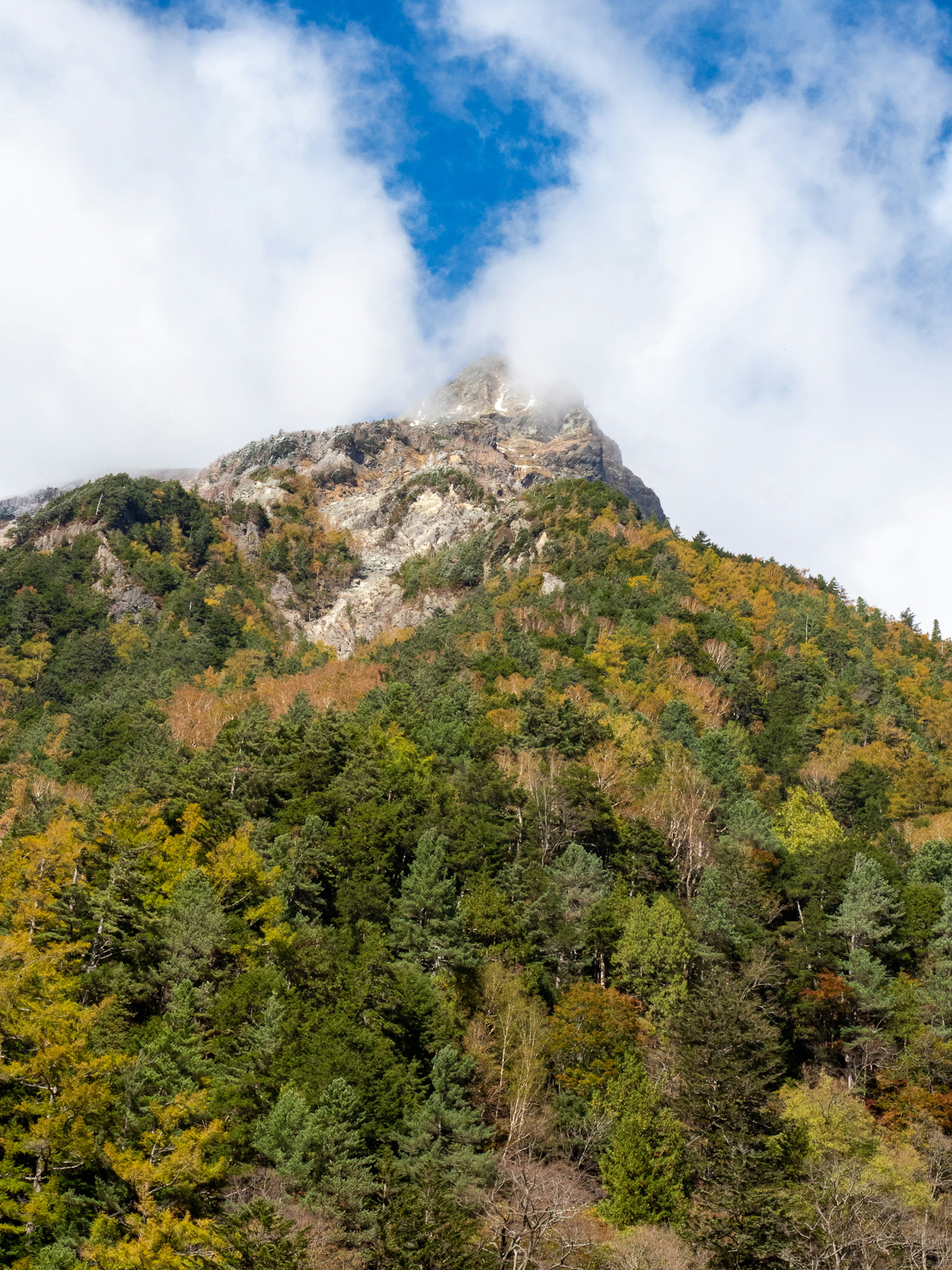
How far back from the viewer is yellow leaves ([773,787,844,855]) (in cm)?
5834

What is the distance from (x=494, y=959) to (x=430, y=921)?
11.9ft

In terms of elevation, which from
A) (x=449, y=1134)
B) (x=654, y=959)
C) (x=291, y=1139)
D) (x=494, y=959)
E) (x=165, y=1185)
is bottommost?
(x=165, y=1185)

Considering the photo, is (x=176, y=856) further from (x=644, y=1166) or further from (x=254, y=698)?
(x=254, y=698)

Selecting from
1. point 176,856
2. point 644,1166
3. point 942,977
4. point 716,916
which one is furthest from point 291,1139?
point 942,977

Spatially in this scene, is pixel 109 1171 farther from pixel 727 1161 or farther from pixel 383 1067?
pixel 727 1161

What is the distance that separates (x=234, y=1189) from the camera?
28.1 m

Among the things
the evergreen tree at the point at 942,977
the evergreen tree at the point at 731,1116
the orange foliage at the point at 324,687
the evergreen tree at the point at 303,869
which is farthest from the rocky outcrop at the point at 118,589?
the evergreen tree at the point at 942,977

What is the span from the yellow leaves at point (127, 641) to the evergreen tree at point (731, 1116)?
291 ft

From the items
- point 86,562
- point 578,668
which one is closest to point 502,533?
point 578,668

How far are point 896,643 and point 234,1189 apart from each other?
95.3 meters

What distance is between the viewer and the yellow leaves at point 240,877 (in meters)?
44.2

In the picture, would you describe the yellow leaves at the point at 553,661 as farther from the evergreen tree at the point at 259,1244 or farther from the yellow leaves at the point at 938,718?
the evergreen tree at the point at 259,1244

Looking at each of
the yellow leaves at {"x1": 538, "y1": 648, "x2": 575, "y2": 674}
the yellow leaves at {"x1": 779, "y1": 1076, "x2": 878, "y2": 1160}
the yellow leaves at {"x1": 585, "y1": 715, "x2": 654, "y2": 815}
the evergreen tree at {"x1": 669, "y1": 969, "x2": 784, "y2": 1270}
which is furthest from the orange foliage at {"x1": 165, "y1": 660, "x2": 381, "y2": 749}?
the yellow leaves at {"x1": 779, "y1": 1076, "x2": 878, "y2": 1160}

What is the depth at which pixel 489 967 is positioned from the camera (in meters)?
40.6
